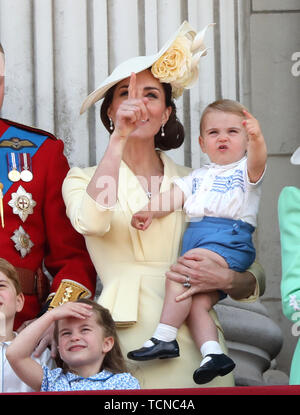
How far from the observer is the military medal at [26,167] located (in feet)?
15.9

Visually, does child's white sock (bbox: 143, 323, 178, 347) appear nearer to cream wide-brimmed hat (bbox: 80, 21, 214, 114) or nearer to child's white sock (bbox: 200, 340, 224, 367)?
child's white sock (bbox: 200, 340, 224, 367)

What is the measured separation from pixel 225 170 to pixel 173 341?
0.65 meters

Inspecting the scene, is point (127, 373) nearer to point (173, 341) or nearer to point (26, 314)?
point (173, 341)

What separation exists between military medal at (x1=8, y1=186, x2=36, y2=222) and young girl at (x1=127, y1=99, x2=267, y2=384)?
0.47m

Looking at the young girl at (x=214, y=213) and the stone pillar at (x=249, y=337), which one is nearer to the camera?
the young girl at (x=214, y=213)

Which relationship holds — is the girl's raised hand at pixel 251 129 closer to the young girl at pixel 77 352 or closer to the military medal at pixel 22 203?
the young girl at pixel 77 352

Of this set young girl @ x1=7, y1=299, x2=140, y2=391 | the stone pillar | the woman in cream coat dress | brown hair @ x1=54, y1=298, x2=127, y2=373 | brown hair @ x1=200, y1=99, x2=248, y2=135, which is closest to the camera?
young girl @ x1=7, y1=299, x2=140, y2=391

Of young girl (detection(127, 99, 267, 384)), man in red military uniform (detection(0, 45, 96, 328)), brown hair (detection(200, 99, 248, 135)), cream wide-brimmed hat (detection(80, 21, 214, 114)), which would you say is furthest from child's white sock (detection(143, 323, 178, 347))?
cream wide-brimmed hat (detection(80, 21, 214, 114))

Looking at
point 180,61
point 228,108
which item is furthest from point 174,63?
point 228,108

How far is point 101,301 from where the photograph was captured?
451 centimetres

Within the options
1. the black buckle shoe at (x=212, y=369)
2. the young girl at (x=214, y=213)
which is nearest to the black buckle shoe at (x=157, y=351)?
the young girl at (x=214, y=213)

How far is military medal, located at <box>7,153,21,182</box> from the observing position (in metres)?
4.86

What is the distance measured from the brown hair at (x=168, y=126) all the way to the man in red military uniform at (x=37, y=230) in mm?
258

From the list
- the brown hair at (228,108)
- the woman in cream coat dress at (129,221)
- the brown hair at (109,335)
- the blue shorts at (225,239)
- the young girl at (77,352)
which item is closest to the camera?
the young girl at (77,352)
